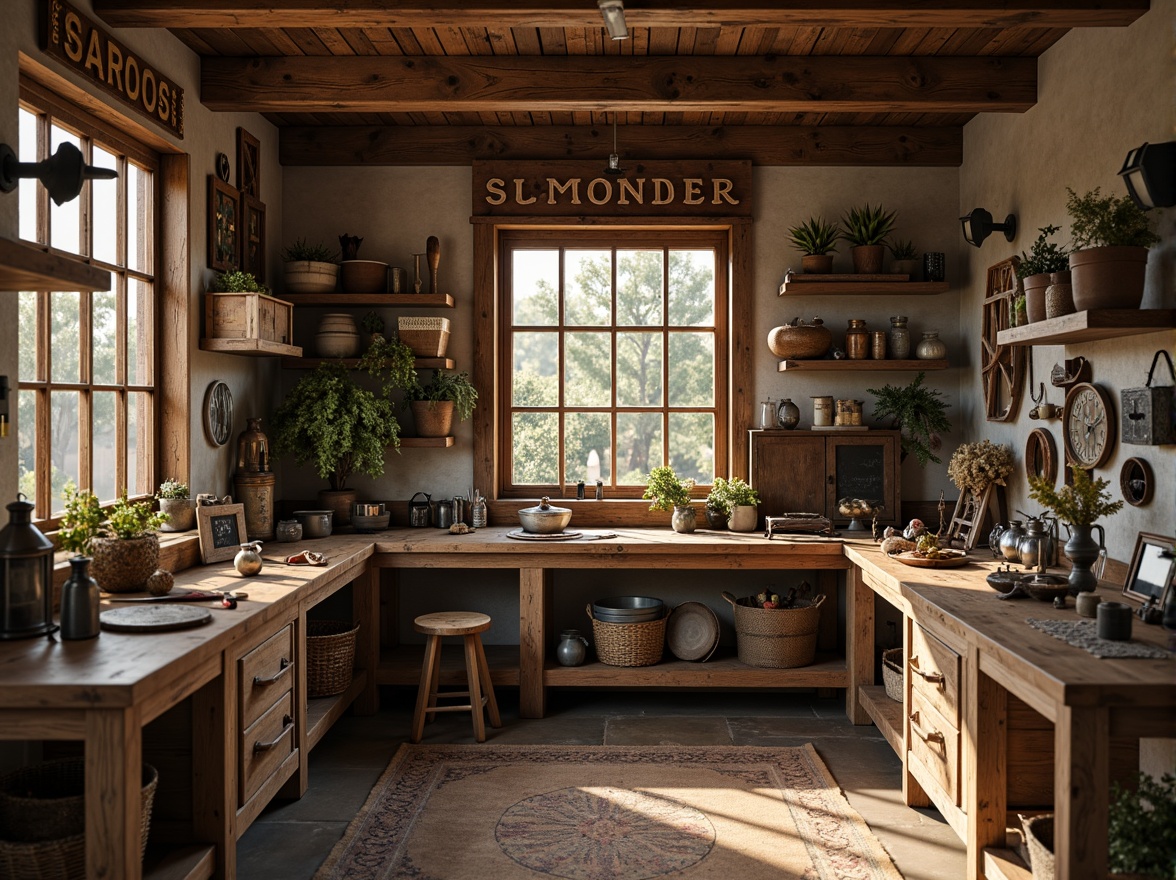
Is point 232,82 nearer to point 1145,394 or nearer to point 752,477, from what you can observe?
point 752,477

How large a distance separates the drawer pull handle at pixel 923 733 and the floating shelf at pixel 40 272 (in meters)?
3.16

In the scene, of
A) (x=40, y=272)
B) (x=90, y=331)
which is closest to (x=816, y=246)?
(x=90, y=331)

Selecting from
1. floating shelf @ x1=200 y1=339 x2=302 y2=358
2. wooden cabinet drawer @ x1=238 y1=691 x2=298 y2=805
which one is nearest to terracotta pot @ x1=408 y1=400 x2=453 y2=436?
floating shelf @ x1=200 y1=339 x2=302 y2=358

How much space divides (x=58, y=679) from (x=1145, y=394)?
136 inches

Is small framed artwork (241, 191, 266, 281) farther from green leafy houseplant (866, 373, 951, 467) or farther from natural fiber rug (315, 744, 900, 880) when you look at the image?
green leafy houseplant (866, 373, 951, 467)

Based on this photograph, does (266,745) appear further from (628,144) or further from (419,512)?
(628,144)

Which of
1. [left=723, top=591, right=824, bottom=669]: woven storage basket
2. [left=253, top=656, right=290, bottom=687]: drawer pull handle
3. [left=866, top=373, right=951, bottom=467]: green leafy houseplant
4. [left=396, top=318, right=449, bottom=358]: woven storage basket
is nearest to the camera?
[left=253, top=656, right=290, bottom=687]: drawer pull handle

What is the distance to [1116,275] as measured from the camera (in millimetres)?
3293

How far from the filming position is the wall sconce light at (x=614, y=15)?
3.27 metres

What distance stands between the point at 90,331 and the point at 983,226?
4045 mm

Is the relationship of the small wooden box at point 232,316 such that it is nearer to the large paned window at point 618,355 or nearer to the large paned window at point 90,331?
the large paned window at point 90,331

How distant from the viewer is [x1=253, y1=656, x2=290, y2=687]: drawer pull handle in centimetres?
338

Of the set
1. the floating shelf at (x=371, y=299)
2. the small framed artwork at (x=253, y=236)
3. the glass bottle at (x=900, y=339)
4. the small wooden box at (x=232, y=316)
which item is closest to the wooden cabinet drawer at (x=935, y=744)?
the glass bottle at (x=900, y=339)

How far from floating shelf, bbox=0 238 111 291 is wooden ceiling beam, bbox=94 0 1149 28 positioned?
137 cm
